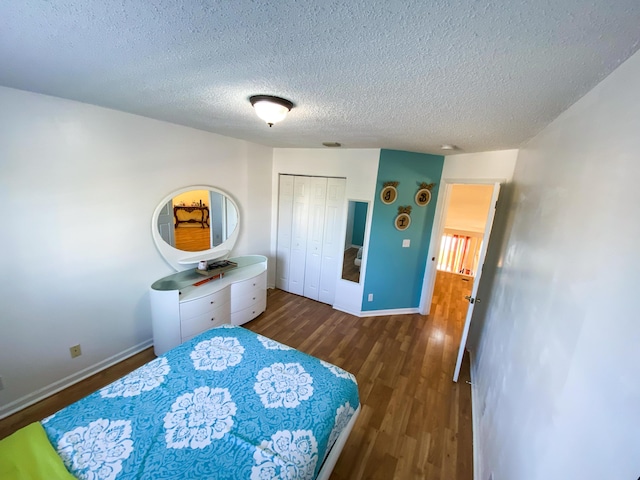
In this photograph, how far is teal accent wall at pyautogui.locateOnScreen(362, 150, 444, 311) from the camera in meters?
3.36

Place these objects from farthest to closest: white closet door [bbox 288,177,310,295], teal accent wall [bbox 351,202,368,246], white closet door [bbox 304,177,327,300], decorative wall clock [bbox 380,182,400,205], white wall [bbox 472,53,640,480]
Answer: white closet door [bbox 288,177,310,295]
white closet door [bbox 304,177,327,300]
teal accent wall [bbox 351,202,368,246]
decorative wall clock [bbox 380,182,400,205]
white wall [bbox 472,53,640,480]

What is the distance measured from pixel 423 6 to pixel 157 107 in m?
2.08

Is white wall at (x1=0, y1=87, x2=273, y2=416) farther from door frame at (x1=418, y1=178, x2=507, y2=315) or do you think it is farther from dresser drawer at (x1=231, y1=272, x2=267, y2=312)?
door frame at (x1=418, y1=178, x2=507, y2=315)

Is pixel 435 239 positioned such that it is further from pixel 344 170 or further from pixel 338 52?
pixel 338 52

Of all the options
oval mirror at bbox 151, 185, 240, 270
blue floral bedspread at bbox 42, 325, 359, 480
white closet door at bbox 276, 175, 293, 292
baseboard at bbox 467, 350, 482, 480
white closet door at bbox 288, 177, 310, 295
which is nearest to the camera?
blue floral bedspread at bbox 42, 325, 359, 480

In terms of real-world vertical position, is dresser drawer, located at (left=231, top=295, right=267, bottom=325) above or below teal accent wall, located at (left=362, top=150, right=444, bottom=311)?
below

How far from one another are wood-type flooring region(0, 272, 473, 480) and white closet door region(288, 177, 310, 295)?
289 millimetres

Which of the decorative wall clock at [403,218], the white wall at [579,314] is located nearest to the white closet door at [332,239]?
the decorative wall clock at [403,218]

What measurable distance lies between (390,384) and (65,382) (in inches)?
116

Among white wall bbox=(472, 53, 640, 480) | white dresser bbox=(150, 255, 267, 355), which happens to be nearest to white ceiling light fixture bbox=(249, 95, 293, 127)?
white wall bbox=(472, 53, 640, 480)

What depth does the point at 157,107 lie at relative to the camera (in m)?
2.00

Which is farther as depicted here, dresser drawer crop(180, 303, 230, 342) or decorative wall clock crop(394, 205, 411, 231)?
decorative wall clock crop(394, 205, 411, 231)

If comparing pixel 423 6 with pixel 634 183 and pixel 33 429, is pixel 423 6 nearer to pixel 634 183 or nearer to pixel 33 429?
pixel 634 183

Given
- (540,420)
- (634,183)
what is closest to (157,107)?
(634,183)
